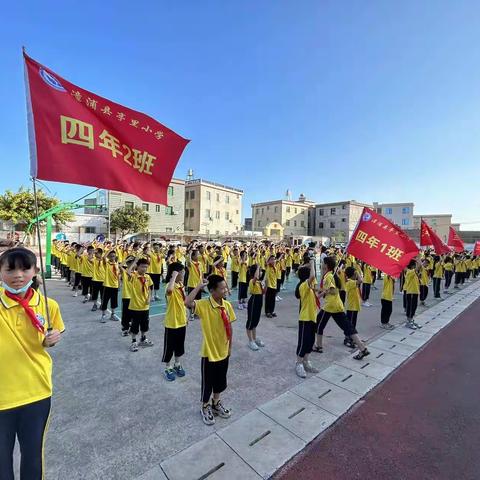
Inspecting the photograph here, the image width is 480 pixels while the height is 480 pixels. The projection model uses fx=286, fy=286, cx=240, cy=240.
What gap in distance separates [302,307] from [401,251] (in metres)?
2.68

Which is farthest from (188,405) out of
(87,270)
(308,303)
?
(87,270)

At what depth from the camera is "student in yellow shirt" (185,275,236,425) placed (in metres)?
3.40

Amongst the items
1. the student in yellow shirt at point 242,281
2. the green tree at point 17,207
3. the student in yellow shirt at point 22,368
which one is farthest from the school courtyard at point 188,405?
the green tree at point 17,207

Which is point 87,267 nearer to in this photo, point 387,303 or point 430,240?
point 387,303

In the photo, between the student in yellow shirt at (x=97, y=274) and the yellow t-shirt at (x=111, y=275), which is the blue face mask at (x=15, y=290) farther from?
the student in yellow shirt at (x=97, y=274)

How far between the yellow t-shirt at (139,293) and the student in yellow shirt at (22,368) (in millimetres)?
3236

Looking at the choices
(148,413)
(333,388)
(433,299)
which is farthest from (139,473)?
(433,299)

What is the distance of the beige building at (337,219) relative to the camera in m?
51.1

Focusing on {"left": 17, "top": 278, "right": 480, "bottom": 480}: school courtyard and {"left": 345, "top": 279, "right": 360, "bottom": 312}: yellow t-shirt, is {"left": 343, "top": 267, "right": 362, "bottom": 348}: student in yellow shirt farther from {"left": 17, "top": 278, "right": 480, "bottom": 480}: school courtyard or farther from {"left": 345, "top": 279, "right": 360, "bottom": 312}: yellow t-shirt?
{"left": 17, "top": 278, "right": 480, "bottom": 480}: school courtyard

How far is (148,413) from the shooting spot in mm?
3518

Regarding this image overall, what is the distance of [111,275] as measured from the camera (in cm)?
730

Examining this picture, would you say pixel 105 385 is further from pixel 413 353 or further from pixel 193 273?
pixel 413 353

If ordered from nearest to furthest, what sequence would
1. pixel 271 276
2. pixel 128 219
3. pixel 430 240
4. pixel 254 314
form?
1. pixel 254 314
2. pixel 271 276
3. pixel 430 240
4. pixel 128 219

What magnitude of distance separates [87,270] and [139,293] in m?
4.75
